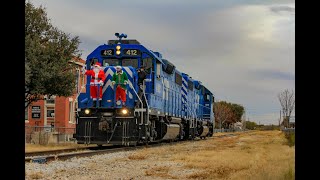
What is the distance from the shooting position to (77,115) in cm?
2012

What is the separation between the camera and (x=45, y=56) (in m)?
30.5

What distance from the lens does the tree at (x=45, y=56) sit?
98.9 feet

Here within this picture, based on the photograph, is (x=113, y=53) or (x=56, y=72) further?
(x=56, y=72)

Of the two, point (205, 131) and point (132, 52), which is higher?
point (132, 52)

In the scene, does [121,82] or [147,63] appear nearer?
[121,82]

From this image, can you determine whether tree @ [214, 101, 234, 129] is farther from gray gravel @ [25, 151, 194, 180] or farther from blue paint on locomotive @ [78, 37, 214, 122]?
gray gravel @ [25, 151, 194, 180]

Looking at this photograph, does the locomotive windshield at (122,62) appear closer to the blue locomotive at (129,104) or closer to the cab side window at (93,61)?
the blue locomotive at (129,104)

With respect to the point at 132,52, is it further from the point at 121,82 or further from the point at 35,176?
the point at 35,176

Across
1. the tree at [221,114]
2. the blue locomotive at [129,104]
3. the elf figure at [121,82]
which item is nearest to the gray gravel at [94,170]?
the blue locomotive at [129,104]

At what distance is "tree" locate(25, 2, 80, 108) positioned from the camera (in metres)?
30.2

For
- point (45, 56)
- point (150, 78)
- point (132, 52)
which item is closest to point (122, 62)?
point (132, 52)
